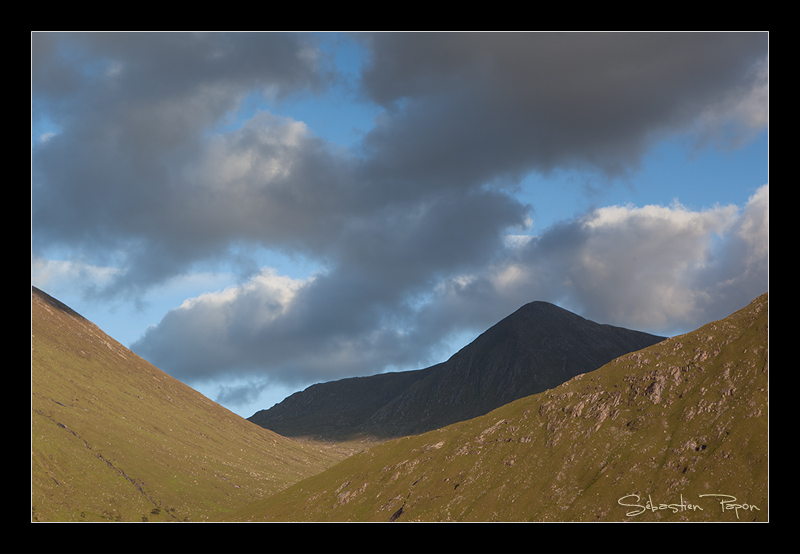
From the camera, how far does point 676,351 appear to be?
152 metres

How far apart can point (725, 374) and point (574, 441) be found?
128 feet

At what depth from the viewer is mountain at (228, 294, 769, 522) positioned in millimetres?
115688

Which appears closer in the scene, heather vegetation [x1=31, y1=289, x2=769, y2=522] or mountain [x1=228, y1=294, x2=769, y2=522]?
mountain [x1=228, y1=294, x2=769, y2=522]

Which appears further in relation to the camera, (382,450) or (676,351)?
(382,450)

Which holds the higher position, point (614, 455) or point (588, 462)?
point (614, 455)

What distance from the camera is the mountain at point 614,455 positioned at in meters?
116

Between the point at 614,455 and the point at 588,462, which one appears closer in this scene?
the point at 614,455

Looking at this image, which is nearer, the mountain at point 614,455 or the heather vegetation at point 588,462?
the mountain at point 614,455

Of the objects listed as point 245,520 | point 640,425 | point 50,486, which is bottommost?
point 245,520

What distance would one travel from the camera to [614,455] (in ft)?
438
